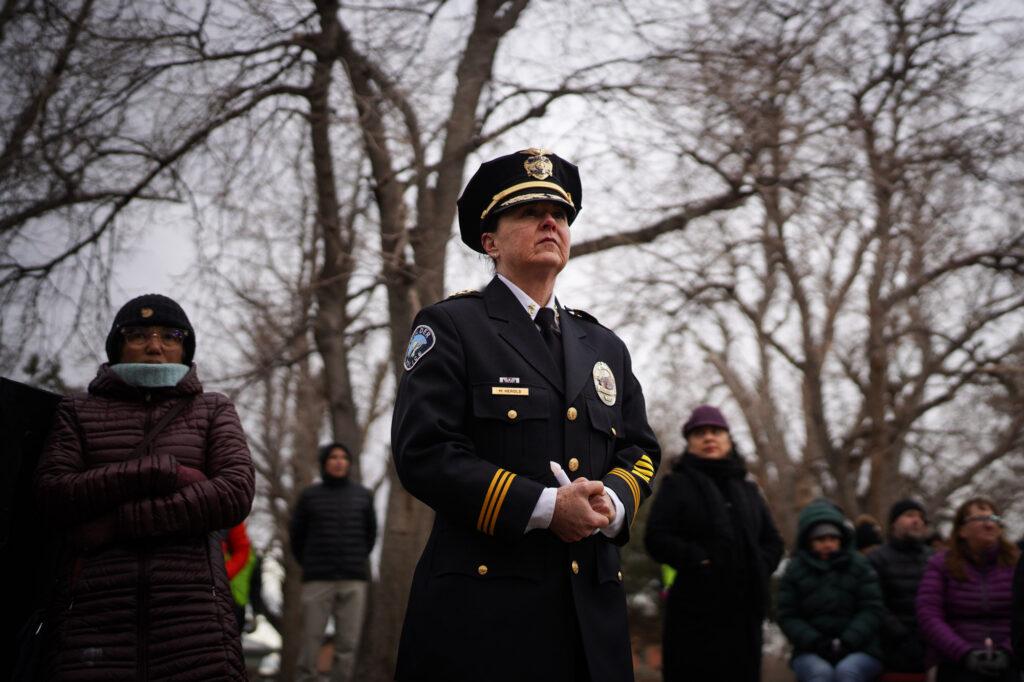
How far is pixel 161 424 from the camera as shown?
160 inches

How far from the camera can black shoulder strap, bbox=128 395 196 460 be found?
399cm

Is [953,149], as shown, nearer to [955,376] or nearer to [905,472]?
[955,376]

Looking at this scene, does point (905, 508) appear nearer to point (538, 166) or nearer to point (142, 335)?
point (538, 166)

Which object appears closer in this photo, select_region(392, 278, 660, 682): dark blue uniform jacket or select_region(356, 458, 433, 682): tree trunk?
select_region(392, 278, 660, 682): dark blue uniform jacket

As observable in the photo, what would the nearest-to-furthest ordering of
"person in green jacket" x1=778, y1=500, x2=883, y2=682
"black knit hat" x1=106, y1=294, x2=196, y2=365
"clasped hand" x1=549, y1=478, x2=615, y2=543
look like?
1. "clasped hand" x1=549, y1=478, x2=615, y2=543
2. "black knit hat" x1=106, y1=294, x2=196, y2=365
3. "person in green jacket" x1=778, y1=500, x2=883, y2=682

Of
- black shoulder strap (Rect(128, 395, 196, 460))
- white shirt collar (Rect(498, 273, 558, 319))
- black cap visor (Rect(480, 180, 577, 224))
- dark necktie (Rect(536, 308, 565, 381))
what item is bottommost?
black shoulder strap (Rect(128, 395, 196, 460))

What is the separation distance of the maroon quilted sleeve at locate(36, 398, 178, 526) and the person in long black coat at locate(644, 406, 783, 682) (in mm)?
3296

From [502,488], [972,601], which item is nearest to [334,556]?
[972,601]

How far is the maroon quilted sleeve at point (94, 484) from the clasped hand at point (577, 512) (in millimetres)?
1615

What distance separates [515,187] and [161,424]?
1683 millimetres

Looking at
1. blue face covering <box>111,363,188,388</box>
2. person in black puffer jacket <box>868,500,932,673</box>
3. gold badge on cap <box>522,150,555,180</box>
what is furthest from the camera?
person in black puffer jacket <box>868,500,932,673</box>

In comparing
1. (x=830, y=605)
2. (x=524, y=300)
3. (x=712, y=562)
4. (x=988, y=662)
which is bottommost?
(x=988, y=662)

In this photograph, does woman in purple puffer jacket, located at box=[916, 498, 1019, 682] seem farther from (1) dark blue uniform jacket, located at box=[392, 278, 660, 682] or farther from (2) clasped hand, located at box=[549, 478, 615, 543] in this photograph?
(2) clasped hand, located at box=[549, 478, 615, 543]

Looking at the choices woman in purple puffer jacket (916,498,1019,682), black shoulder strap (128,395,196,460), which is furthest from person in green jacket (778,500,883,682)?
black shoulder strap (128,395,196,460)
